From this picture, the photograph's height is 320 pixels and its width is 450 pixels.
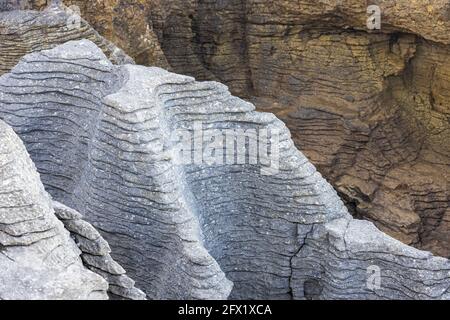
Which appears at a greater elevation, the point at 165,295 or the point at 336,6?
the point at 336,6

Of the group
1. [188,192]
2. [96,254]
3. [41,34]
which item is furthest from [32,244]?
[41,34]

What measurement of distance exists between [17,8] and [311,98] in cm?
365

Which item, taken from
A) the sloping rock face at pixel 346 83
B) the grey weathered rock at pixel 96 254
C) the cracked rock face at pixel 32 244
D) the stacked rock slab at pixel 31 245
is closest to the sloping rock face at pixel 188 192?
the grey weathered rock at pixel 96 254

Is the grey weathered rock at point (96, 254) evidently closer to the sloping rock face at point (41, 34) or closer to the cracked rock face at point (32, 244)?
the cracked rock face at point (32, 244)

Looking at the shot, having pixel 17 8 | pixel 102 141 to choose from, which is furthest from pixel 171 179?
pixel 17 8

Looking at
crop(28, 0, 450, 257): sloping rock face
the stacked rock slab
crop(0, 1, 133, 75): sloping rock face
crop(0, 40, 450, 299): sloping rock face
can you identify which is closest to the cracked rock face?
the stacked rock slab

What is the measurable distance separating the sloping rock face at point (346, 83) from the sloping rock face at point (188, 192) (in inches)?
111

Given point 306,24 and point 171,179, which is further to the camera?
point 306,24

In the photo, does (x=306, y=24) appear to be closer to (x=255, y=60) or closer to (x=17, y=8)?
(x=255, y=60)

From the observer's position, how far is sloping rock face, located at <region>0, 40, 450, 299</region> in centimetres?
564

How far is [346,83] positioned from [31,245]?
608cm

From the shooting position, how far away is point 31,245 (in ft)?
14.8

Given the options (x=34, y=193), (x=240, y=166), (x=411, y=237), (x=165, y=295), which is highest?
(x=34, y=193)

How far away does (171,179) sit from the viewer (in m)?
5.65
